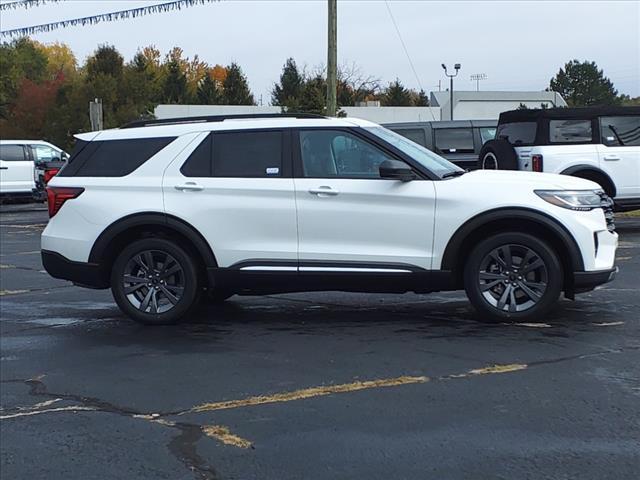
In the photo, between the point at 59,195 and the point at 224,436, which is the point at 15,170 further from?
the point at 224,436

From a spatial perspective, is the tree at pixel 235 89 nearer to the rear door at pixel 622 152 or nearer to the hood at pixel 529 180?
the rear door at pixel 622 152

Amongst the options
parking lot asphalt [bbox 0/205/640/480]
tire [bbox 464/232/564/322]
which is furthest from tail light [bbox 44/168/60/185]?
tire [bbox 464/232/564/322]

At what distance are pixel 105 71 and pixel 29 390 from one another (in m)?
42.2

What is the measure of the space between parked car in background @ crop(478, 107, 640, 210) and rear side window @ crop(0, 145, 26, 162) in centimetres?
1583

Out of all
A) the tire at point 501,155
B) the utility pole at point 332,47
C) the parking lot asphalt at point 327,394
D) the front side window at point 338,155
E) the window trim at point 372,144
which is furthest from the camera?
the utility pole at point 332,47

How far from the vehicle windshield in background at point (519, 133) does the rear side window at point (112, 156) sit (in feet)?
26.2

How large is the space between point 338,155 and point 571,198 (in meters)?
1.99

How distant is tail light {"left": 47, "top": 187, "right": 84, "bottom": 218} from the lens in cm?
722

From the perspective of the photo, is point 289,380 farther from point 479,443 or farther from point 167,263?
point 167,263

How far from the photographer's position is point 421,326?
6.88 metres

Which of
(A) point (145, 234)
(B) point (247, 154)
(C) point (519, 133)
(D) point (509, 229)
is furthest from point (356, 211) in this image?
(C) point (519, 133)

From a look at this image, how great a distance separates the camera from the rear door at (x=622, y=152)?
13281 mm

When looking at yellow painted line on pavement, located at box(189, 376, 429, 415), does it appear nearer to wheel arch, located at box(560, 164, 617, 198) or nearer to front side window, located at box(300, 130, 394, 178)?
front side window, located at box(300, 130, 394, 178)

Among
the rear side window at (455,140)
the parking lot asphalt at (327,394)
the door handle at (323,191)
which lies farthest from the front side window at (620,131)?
the door handle at (323,191)
